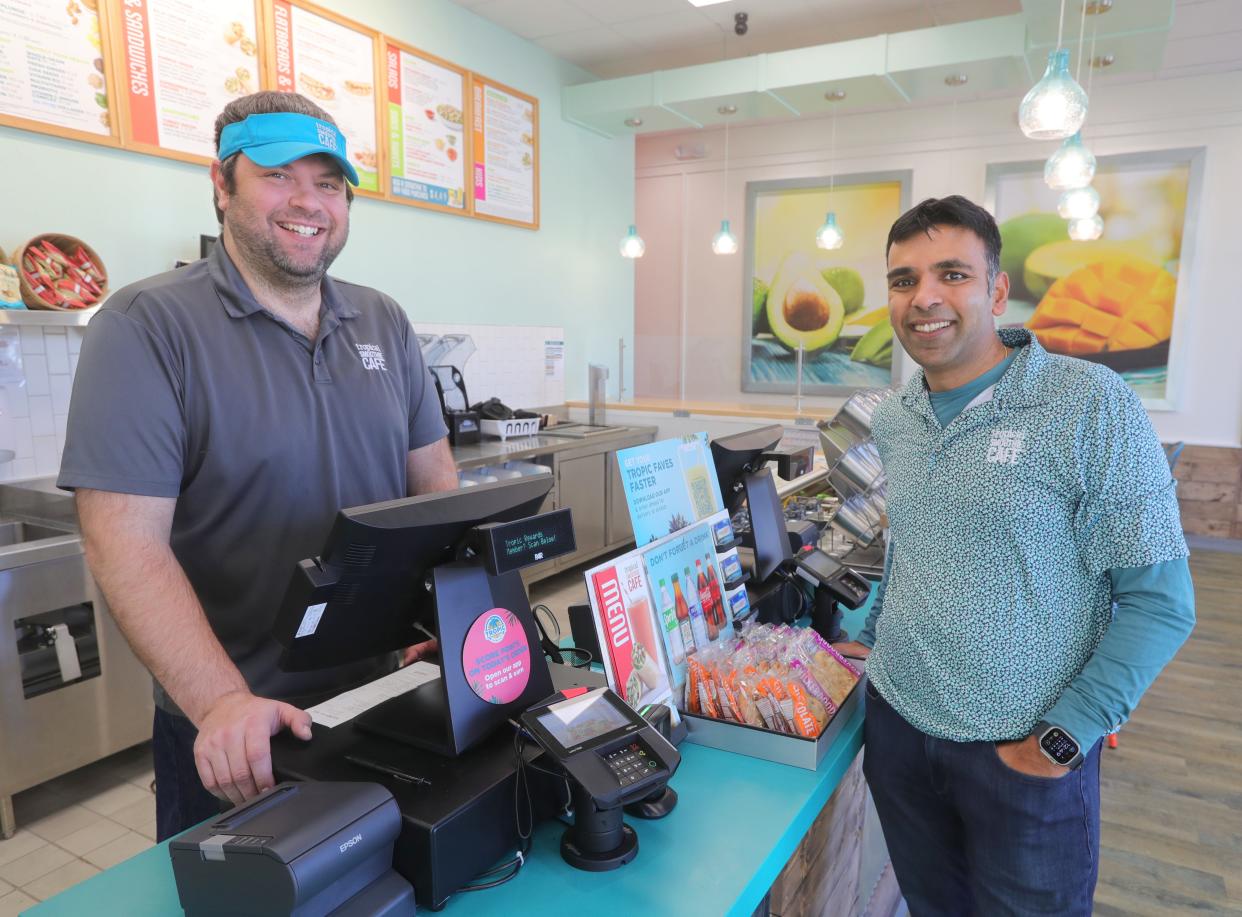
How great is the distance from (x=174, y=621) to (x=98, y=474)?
237 millimetres

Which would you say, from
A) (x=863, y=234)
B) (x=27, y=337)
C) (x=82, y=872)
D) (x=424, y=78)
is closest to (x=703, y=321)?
(x=863, y=234)

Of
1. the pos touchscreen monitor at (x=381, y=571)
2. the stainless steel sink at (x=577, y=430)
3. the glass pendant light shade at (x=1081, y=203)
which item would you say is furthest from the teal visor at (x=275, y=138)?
the glass pendant light shade at (x=1081, y=203)

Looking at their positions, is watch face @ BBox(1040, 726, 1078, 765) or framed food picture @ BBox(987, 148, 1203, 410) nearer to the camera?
watch face @ BBox(1040, 726, 1078, 765)

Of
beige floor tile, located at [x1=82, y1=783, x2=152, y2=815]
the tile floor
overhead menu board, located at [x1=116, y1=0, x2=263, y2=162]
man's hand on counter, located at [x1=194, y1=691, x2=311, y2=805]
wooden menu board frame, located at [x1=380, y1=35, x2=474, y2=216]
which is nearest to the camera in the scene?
man's hand on counter, located at [x1=194, y1=691, x2=311, y2=805]

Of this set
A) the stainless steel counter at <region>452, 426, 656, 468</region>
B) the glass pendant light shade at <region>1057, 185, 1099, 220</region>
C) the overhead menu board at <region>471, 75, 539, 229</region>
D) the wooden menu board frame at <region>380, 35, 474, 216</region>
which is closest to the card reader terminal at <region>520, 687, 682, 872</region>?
the stainless steel counter at <region>452, 426, 656, 468</region>

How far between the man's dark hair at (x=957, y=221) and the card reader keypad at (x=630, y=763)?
0.95 meters

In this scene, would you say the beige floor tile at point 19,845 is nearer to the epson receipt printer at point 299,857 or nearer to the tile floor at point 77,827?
the tile floor at point 77,827

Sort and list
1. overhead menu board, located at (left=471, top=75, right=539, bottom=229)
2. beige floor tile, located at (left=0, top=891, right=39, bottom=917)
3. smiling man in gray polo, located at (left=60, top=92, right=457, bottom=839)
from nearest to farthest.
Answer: smiling man in gray polo, located at (left=60, top=92, right=457, bottom=839) < beige floor tile, located at (left=0, top=891, right=39, bottom=917) < overhead menu board, located at (left=471, top=75, right=539, bottom=229)

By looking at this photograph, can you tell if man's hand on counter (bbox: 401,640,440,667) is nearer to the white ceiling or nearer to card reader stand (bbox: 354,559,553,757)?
card reader stand (bbox: 354,559,553,757)

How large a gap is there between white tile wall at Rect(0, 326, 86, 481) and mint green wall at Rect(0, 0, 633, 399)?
1.07ft

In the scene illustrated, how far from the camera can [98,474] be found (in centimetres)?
113

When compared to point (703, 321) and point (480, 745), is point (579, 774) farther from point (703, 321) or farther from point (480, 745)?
point (703, 321)

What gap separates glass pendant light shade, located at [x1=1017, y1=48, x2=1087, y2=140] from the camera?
8.31 ft

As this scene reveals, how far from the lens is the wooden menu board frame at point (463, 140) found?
14.0 ft
